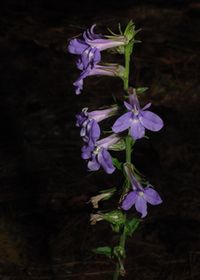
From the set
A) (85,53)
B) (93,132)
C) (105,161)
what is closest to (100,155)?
(105,161)

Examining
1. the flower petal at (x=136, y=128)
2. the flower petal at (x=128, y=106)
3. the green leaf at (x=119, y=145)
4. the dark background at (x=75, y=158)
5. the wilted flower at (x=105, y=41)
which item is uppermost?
the wilted flower at (x=105, y=41)

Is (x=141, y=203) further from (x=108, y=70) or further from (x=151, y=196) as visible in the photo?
(x=108, y=70)

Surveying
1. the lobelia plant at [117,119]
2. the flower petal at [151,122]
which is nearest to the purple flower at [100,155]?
the lobelia plant at [117,119]

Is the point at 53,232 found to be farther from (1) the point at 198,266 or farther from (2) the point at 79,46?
(2) the point at 79,46

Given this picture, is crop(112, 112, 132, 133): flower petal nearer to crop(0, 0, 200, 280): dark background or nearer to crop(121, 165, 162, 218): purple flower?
crop(121, 165, 162, 218): purple flower

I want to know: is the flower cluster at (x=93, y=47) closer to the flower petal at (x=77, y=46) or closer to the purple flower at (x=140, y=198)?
the flower petal at (x=77, y=46)

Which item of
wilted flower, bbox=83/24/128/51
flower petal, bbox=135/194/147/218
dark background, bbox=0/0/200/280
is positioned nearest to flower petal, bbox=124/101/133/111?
wilted flower, bbox=83/24/128/51
